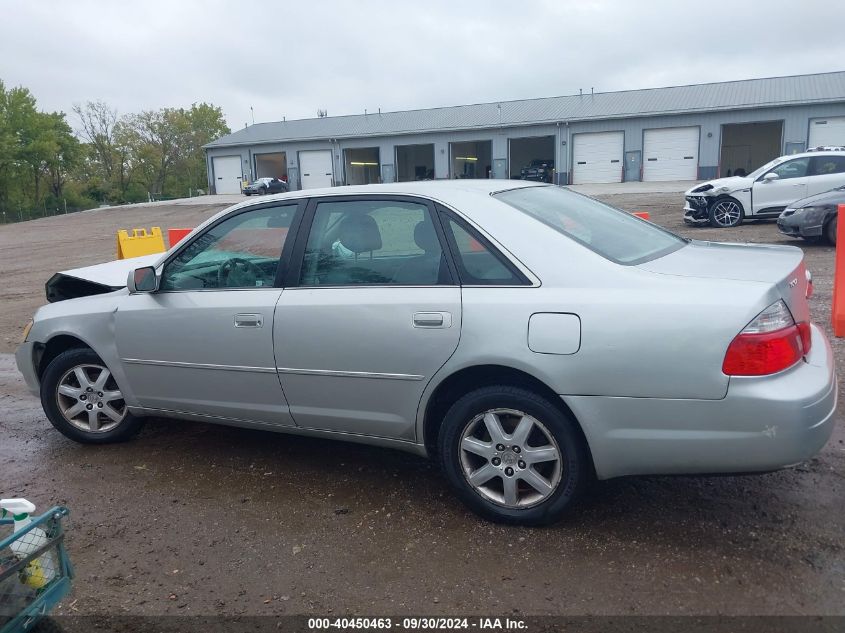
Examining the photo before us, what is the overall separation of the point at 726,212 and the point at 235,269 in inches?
576

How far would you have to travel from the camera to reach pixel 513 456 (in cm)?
330

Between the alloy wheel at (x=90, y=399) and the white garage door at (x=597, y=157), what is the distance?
37034 millimetres

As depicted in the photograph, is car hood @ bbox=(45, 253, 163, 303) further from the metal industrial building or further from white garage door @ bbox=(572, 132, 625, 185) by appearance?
white garage door @ bbox=(572, 132, 625, 185)

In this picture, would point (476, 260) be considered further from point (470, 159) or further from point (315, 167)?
point (315, 167)

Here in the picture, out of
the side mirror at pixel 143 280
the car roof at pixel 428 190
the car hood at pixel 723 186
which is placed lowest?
the side mirror at pixel 143 280

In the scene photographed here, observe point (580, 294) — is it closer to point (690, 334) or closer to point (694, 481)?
point (690, 334)

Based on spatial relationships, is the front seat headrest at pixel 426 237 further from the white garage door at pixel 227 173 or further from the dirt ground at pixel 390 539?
the white garage door at pixel 227 173

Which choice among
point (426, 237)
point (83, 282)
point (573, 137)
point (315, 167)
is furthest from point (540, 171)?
point (426, 237)

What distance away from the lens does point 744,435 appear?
2854 millimetres

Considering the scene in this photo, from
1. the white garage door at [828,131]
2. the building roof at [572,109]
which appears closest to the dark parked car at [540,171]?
the building roof at [572,109]

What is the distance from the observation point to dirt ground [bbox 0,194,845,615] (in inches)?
113

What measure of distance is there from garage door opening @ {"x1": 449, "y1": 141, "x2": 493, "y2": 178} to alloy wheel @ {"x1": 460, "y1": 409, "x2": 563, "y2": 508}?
39077mm

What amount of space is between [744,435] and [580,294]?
89cm

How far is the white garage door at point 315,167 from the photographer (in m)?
45.8
